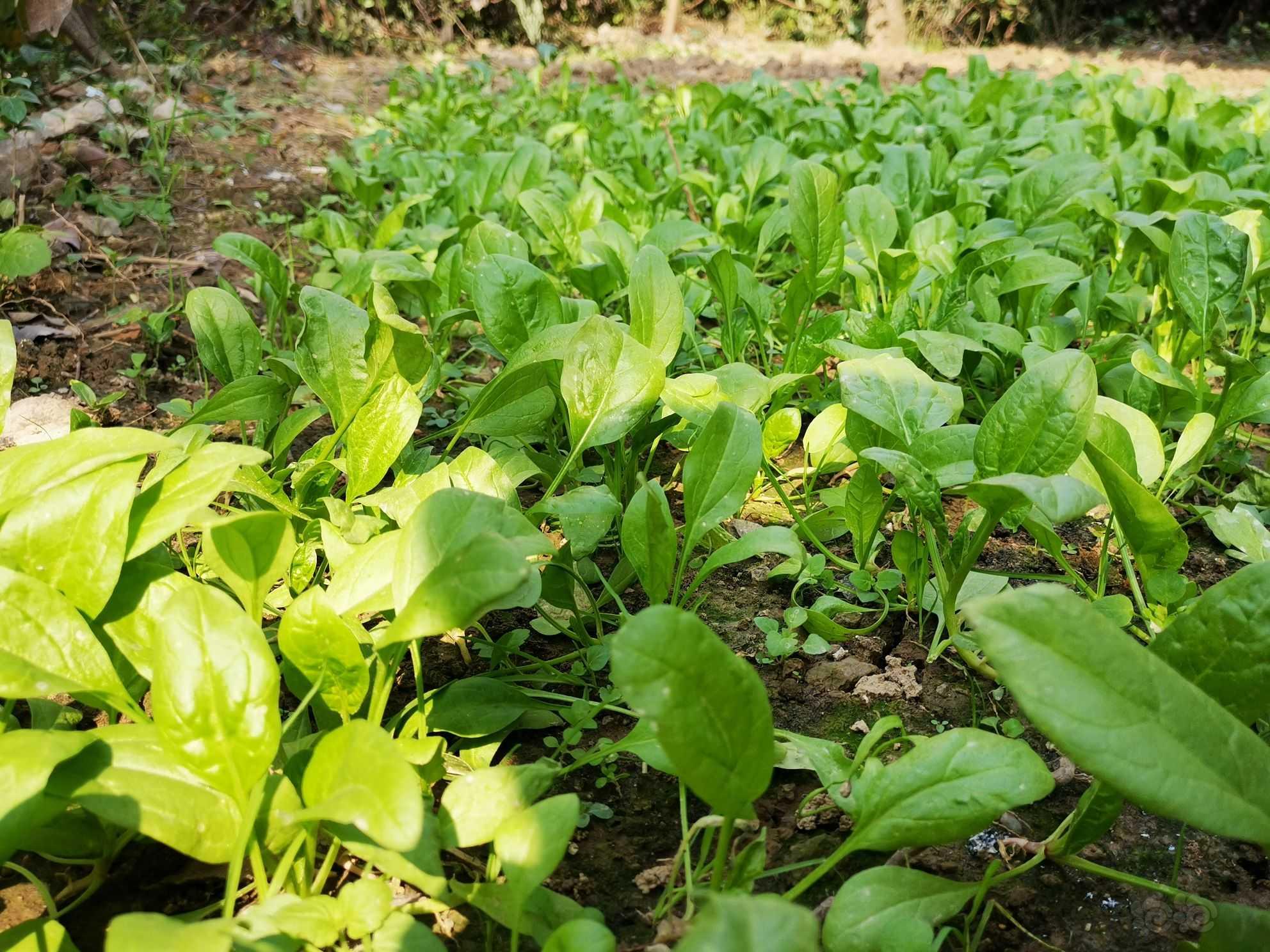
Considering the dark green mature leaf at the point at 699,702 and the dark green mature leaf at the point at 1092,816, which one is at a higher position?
the dark green mature leaf at the point at 699,702

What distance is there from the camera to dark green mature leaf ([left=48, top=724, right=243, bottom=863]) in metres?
0.81

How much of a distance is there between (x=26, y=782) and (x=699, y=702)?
0.53 metres

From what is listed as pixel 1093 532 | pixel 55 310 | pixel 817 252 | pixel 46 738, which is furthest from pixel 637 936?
pixel 55 310

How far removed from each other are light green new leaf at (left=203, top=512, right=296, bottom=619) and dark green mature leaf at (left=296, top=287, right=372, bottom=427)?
0.42 metres

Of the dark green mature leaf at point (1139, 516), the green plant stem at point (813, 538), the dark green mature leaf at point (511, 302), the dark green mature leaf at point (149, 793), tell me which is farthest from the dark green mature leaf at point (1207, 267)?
the dark green mature leaf at point (149, 793)

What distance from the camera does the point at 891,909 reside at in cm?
86

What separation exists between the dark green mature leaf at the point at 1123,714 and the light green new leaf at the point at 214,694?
0.60 metres

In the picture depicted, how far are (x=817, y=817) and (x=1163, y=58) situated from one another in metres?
12.4

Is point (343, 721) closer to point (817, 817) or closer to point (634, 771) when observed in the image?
point (634, 771)

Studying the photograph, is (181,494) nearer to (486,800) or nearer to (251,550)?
(251,550)

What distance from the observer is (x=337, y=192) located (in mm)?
3648

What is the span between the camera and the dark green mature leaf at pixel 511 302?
5.05ft

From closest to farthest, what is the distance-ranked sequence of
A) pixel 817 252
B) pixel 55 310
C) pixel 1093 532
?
1. pixel 1093 532
2. pixel 817 252
3. pixel 55 310

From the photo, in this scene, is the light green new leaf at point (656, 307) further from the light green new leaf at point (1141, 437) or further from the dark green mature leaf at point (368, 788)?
the dark green mature leaf at point (368, 788)
